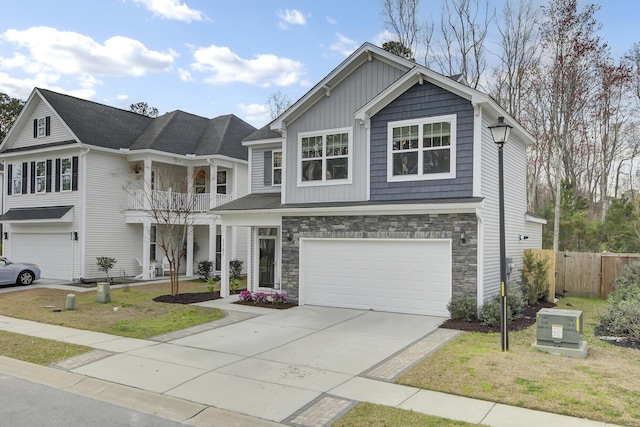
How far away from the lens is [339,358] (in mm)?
8328

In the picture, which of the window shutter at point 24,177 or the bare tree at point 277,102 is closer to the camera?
the window shutter at point 24,177

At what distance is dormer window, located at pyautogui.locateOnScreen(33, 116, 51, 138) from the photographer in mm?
22266

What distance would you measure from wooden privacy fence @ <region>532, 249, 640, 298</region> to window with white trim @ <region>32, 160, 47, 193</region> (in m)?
22.6

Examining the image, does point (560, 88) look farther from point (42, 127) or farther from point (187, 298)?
point (42, 127)

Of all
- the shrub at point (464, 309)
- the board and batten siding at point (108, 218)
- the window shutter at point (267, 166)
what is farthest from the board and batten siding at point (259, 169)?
the shrub at point (464, 309)

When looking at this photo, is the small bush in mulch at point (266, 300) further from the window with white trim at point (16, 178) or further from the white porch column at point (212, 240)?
the window with white trim at point (16, 178)

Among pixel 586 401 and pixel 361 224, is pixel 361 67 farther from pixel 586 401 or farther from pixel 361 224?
pixel 586 401

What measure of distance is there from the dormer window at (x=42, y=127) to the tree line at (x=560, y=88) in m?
17.4

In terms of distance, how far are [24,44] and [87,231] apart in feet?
25.7

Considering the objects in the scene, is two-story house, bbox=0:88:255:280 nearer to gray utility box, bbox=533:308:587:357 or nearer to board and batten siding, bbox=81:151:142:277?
board and batten siding, bbox=81:151:142:277

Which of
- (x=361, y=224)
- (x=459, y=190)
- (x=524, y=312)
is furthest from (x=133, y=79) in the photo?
(x=524, y=312)

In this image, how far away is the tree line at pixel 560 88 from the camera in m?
21.2

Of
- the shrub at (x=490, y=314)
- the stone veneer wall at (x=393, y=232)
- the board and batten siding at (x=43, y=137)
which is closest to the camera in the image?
the shrub at (x=490, y=314)

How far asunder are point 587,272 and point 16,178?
2623cm
